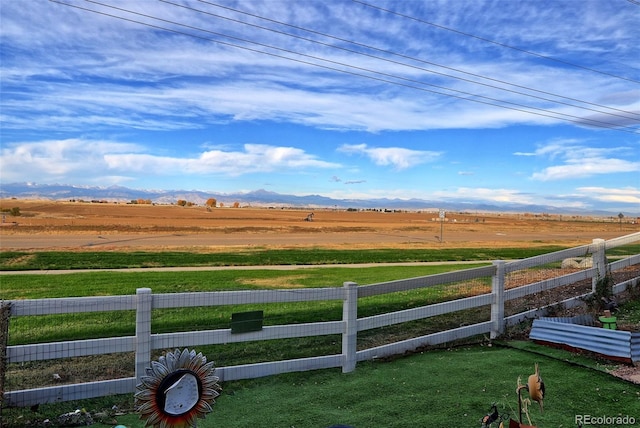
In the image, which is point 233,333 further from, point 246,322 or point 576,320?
point 576,320

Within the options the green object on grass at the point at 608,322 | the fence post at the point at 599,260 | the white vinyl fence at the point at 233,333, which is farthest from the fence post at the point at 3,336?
the fence post at the point at 599,260

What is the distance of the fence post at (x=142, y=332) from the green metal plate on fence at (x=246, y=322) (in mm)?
910

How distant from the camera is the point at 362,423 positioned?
176 inches

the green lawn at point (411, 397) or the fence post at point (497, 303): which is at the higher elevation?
the fence post at point (497, 303)

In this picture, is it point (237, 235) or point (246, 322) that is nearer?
point (246, 322)

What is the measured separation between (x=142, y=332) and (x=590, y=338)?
5652 mm

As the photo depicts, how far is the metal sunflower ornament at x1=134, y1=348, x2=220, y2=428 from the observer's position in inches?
98.5

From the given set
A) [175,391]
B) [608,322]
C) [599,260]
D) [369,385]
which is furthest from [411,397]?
[599,260]

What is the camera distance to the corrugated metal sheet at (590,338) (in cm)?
610

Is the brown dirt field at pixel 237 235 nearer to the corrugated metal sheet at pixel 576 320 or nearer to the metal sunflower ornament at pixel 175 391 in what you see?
the corrugated metal sheet at pixel 576 320

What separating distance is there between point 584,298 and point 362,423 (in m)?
6.82

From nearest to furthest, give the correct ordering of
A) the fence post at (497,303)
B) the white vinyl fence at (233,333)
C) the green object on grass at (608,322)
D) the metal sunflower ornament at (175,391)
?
1. the metal sunflower ornament at (175,391)
2. the white vinyl fence at (233,333)
3. the green object on grass at (608,322)
4. the fence post at (497,303)

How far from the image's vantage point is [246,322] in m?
5.54

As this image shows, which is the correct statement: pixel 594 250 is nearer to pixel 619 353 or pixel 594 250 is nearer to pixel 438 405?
pixel 619 353
